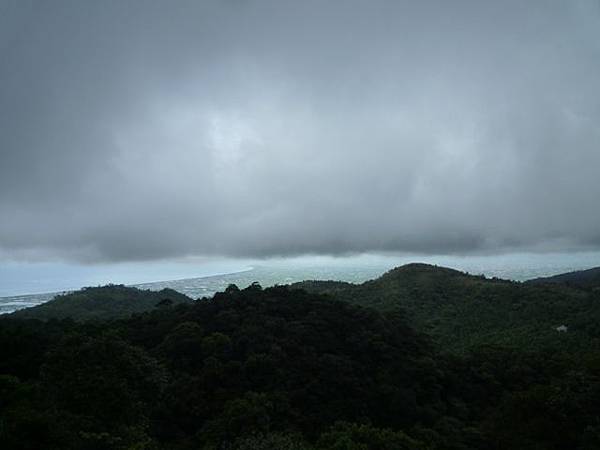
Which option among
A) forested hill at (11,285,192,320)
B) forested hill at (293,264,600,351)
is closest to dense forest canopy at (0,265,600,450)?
forested hill at (293,264,600,351)

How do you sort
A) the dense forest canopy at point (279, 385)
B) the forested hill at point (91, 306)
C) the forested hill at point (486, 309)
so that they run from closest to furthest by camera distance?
the dense forest canopy at point (279, 385) → the forested hill at point (486, 309) → the forested hill at point (91, 306)

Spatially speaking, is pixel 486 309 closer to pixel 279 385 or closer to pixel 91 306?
pixel 279 385

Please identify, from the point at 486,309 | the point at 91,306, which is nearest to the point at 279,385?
the point at 486,309

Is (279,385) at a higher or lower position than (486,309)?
higher

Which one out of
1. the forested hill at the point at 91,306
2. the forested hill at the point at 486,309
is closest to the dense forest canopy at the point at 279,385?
the forested hill at the point at 486,309

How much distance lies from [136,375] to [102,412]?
4.97m

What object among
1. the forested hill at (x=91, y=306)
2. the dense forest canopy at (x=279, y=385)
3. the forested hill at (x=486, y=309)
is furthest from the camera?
the forested hill at (x=91, y=306)

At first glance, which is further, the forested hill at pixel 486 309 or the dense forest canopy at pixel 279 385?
the forested hill at pixel 486 309

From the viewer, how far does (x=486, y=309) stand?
378 feet

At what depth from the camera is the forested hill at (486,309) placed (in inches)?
3602

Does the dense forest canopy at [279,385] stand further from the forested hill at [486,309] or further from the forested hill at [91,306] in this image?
the forested hill at [91,306]

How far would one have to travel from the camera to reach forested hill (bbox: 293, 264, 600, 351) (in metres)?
91.5

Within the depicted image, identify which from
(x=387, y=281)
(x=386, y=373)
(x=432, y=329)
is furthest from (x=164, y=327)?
(x=387, y=281)

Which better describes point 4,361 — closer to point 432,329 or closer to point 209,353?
point 209,353
